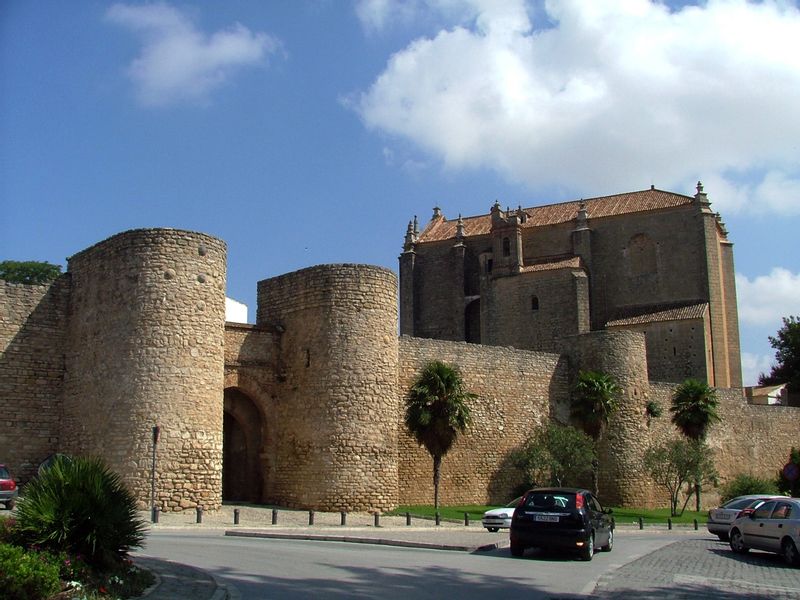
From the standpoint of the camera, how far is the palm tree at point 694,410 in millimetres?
42281

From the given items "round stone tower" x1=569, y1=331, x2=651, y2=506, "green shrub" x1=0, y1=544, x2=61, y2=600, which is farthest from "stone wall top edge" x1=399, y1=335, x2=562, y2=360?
"green shrub" x1=0, y1=544, x2=61, y2=600

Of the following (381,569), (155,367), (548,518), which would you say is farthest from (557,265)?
(381,569)

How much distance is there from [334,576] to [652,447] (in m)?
30.2

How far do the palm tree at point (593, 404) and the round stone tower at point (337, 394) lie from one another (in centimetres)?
1116

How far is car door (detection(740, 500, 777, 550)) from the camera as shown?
1866 centimetres

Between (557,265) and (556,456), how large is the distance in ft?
81.3

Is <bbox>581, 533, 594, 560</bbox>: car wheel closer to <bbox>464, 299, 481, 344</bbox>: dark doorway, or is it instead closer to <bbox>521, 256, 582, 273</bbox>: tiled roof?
<bbox>521, 256, 582, 273</bbox>: tiled roof

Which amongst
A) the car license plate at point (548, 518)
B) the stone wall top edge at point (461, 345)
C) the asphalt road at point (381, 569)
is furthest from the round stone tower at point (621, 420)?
the car license plate at point (548, 518)

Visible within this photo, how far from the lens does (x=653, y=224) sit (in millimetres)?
60562

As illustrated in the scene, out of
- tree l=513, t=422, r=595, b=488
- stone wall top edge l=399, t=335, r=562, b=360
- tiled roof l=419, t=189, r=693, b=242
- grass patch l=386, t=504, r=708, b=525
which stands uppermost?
tiled roof l=419, t=189, r=693, b=242

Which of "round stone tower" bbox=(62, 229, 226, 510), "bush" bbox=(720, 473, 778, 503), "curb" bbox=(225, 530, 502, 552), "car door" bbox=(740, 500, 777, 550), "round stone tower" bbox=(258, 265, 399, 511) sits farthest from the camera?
"bush" bbox=(720, 473, 778, 503)

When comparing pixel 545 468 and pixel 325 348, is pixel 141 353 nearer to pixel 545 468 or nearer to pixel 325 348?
pixel 325 348

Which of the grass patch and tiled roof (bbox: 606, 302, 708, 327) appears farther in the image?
tiled roof (bbox: 606, 302, 708, 327)

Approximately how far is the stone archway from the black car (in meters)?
14.4
